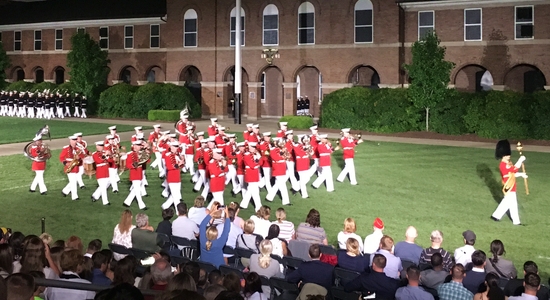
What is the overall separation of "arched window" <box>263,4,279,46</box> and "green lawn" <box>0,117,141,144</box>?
11.4 meters

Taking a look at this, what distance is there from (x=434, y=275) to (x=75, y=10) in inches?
2173

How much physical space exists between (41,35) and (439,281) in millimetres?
56688

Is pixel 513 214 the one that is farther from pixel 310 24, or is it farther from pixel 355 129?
pixel 310 24

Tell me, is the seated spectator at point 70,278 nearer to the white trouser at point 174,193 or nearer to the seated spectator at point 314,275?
the seated spectator at point 314,275

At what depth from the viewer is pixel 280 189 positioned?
20516 mm

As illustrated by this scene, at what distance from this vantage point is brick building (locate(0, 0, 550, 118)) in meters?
41.1

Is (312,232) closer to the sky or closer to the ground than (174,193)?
Answer: closer to the ground

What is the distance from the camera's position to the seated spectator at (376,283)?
392 inches

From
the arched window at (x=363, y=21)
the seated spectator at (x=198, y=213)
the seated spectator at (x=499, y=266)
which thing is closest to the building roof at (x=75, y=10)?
the arched window at (x=363, y=21)

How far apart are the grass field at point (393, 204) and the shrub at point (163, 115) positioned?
17.9m

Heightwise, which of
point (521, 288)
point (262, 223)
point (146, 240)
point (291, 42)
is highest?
point (291, 42)

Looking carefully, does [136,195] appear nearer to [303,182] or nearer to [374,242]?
[303,182]

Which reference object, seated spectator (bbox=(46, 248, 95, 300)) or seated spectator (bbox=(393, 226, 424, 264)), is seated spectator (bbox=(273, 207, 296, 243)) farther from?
seated spectator (bbox=(46, 248, 95, 300))

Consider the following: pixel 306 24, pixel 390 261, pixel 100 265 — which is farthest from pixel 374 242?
pixel 306 24
